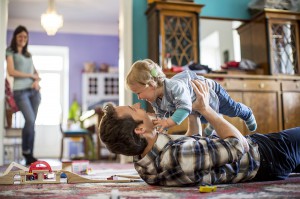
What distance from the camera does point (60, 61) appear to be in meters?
8.33

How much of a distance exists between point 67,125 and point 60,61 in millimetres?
1520

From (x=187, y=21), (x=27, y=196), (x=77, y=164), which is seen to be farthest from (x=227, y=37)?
(x=27, y=196)

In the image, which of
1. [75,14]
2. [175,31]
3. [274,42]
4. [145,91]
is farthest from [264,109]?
[75,14]

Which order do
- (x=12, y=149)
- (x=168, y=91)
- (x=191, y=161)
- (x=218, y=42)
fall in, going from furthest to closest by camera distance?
(x=12, y=149) < (x=218, y=42) < (x=168, y=91) < (x=191, y=161)

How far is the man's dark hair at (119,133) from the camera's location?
4.65ft

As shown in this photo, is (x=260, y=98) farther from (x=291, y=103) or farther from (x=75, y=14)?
(x=75, y=14)

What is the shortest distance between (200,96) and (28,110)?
9.04 feet

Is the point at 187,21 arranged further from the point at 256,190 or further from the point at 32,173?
the point at 256,190

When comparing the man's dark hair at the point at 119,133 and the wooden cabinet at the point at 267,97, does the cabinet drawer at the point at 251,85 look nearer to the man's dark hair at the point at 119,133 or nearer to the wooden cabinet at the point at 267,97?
the wooden cabinet at the point at 267,97

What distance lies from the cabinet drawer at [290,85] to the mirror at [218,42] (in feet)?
1.89

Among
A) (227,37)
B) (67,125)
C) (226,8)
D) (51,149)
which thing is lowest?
(51,149)

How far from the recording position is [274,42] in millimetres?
4324

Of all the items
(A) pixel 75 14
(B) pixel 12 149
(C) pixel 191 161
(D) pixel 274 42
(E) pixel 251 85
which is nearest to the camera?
(C) pixel 191 161

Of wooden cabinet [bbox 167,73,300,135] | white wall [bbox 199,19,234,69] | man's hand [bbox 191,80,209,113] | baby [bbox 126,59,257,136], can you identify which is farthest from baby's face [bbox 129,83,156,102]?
white wall [bbox 199,19,234,69]
